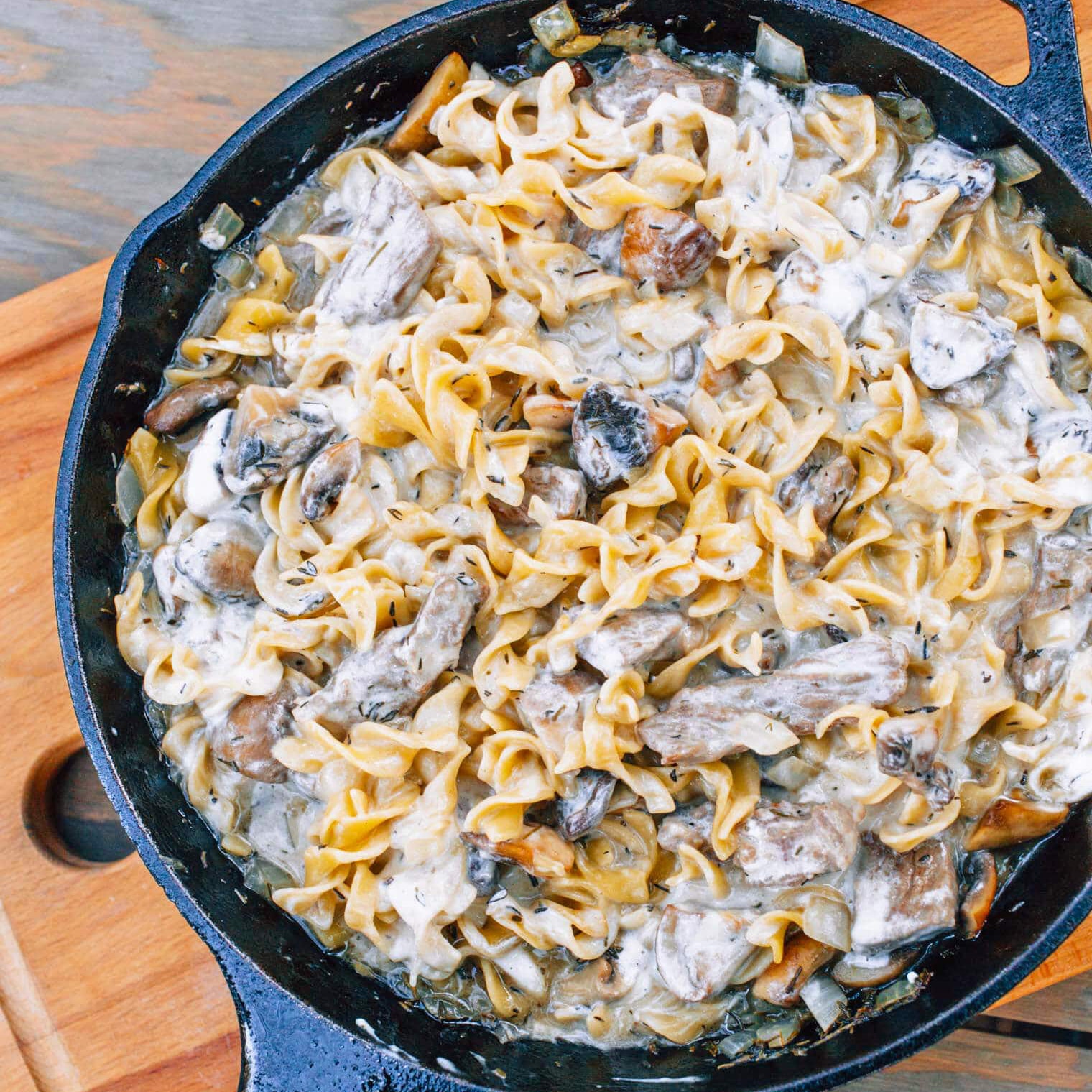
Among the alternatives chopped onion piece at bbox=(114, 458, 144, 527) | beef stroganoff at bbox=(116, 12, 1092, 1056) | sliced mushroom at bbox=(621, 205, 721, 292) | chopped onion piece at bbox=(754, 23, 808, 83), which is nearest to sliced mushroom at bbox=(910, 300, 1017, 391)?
beef stroganoff at bbox=(116, 12, 1092, 1056)

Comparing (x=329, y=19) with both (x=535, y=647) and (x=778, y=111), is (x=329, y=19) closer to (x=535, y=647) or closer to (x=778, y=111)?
(x=778, y=111)

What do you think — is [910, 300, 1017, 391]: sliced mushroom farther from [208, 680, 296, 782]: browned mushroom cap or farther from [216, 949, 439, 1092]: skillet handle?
[216, 949, 439, 1092]: skillet handle

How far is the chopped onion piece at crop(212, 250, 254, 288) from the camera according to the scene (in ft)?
9.60

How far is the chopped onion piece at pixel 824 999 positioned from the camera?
2580mm

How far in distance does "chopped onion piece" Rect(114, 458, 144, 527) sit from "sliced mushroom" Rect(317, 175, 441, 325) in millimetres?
697

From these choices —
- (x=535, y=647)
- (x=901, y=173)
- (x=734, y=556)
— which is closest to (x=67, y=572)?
(x=535, y=647)

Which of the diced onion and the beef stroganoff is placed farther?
the diced onion

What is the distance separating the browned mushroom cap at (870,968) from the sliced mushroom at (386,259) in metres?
1.95

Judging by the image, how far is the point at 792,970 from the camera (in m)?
2.52

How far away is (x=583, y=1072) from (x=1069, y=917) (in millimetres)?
1212

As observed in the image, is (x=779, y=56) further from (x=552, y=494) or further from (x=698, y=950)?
(x=698, y=950)

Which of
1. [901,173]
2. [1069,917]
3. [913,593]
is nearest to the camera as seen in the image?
[1069,917]

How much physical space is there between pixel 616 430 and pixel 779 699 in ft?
2.39

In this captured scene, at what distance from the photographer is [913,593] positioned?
2516 millimetres
